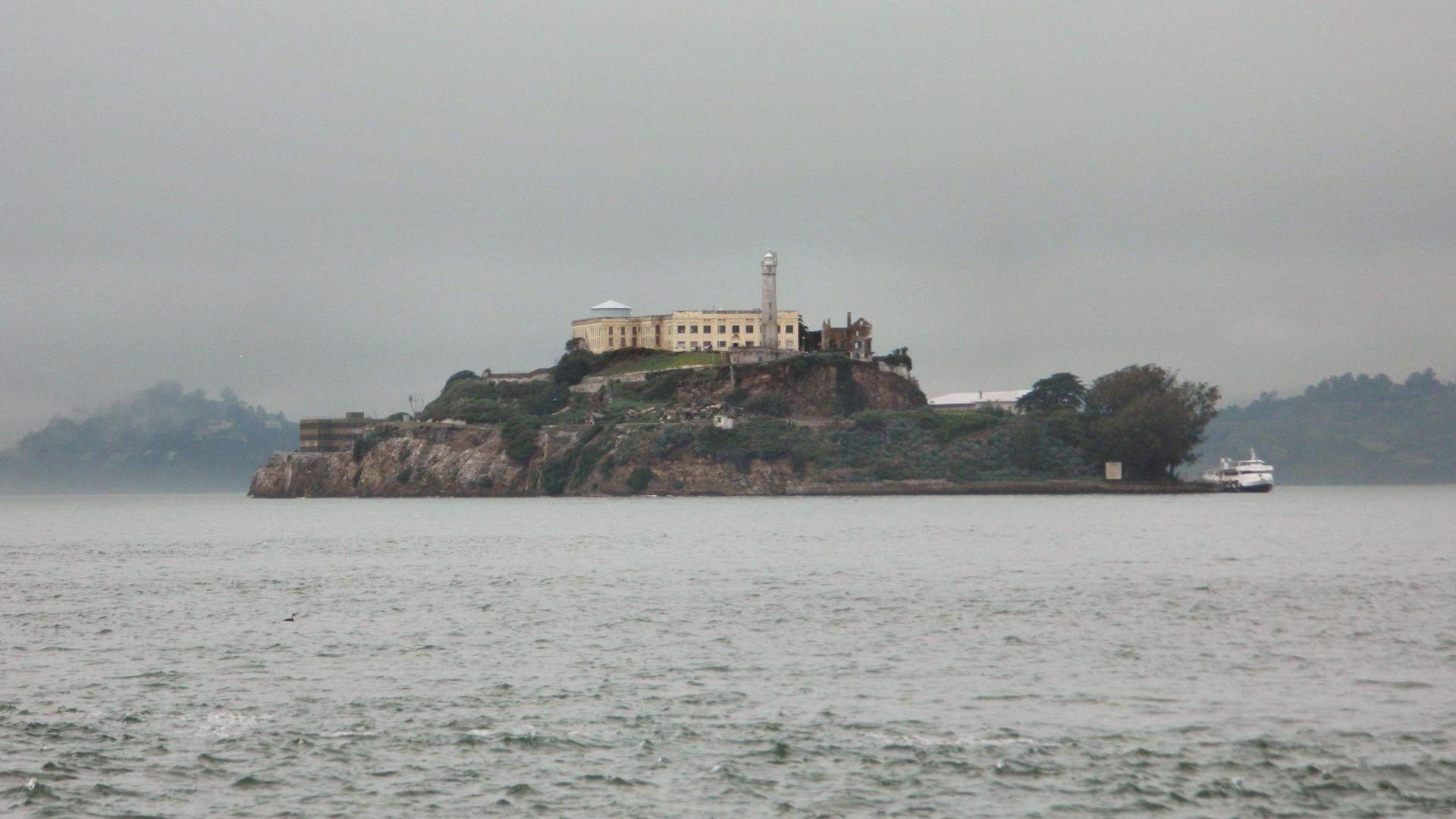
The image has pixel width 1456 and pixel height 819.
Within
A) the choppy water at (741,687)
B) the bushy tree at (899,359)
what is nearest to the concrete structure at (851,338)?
the bushy tree at (899,359)

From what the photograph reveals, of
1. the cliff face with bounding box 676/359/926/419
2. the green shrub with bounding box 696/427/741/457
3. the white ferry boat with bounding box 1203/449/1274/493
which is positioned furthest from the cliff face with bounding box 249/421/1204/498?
the white ferry boat with bounding box 1203/449/1274/493

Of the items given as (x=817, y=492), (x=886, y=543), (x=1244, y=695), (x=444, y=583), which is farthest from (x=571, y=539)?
(x=817, y=492)

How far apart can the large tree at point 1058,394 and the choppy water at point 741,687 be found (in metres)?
119

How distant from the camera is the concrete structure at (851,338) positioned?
194m

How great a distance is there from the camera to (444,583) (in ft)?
185

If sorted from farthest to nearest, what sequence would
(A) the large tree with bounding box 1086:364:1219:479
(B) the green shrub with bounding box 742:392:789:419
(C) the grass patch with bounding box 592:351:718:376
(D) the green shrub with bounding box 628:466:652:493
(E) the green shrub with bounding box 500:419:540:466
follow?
(C) the grass patch with bounding box 592:351:718:376 → (E) the green shrub with bounding box 500:419:540:466 → (B) the green shrub with bounding box 742:392:789:419 → (D) the green shrub with bounding box 628:466:652:493 → (A) the large tree with bounding box 1086:364:1219:479

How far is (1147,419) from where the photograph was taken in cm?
15538

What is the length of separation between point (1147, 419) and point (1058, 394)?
30121mm

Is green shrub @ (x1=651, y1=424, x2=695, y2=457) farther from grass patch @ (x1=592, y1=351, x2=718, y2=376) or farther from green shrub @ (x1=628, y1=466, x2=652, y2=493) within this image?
grass patch @ (x1=592, y1=351, x2=718, y2=376)

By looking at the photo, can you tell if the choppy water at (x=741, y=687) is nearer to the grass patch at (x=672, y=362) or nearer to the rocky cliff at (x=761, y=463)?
the rocky cliff at (x=761, y=463)

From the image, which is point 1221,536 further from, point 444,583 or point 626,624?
point 626,624

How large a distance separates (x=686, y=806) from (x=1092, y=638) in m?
18.7

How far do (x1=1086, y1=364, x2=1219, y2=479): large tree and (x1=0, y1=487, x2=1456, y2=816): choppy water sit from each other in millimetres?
91149

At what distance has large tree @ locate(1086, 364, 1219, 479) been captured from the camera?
156500 millimetres
